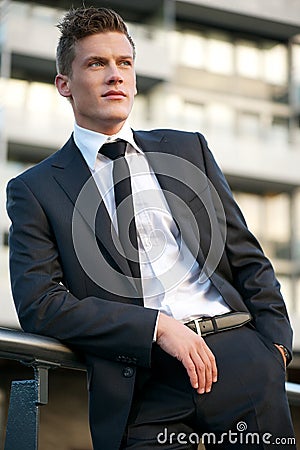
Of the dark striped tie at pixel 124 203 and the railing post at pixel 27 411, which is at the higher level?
the dark striped tie at pixel 124 203

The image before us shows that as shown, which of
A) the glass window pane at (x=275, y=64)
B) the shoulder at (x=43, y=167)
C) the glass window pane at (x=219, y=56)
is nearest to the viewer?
the shoulder at (x=43, y=167)

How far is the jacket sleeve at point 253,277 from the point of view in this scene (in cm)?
275

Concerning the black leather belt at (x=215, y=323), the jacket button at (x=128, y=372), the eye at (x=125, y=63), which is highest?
the eye at (x=125, y=63)

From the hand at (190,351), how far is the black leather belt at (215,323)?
0.06 metres

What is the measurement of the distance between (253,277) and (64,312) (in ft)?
1.84

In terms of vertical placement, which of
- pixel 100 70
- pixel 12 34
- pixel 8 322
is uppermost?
pixel 12 34

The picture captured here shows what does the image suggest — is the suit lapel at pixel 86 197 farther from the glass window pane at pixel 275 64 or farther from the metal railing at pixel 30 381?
the glass window pane at pixel 275 64

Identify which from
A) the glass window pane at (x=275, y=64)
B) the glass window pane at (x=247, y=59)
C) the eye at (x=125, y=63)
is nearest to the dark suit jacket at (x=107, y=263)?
the eye at (x=125, y=63)

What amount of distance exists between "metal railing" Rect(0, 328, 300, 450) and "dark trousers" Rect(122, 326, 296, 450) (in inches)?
8.9

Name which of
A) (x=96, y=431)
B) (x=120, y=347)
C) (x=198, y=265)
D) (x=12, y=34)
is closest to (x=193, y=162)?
(x=198, y=265)

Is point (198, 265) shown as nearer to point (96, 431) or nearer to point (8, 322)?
point (96, 431)

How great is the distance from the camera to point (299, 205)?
2486 cm

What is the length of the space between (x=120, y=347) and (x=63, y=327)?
0.53 feet

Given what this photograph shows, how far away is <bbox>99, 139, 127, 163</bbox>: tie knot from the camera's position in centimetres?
290
